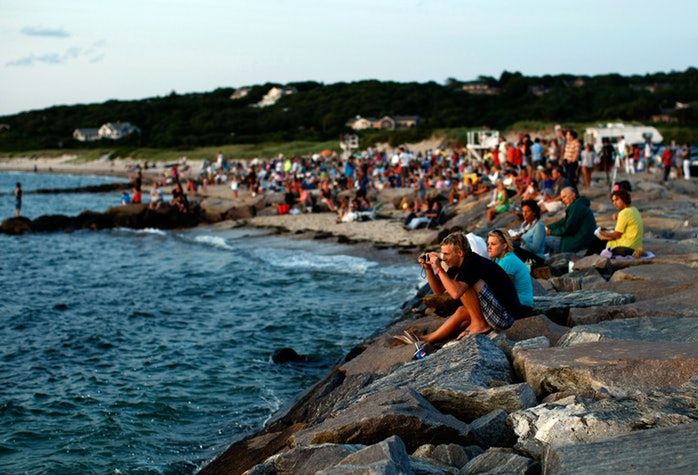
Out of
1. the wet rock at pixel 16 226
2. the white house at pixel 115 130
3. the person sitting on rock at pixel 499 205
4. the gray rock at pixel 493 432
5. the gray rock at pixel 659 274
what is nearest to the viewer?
the gray rock at pixel 493 432

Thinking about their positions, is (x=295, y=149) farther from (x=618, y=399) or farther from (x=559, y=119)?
(x=618, y=399)

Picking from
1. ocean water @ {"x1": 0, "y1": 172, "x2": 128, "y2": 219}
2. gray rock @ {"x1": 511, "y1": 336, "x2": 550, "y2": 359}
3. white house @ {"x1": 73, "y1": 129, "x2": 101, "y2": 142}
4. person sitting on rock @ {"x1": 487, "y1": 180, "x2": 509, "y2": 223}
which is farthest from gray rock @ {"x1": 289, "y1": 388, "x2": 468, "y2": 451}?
white house @ {"x1": 73, "y1": 129, "x2": 101, "y2": 142}

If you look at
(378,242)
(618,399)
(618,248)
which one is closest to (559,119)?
(378,242)

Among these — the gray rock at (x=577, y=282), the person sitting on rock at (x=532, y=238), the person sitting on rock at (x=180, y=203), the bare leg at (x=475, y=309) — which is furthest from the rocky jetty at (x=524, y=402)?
the person sitting on rock at (x=180, y=203)

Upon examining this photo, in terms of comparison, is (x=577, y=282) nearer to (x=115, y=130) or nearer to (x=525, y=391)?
(x=525, y=391)

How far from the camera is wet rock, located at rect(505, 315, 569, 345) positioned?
25.9 ft

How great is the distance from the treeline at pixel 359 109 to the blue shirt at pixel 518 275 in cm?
5478

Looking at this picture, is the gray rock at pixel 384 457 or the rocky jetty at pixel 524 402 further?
the rocky jetty at pixel 524 402

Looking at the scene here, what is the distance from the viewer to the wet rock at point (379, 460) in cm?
471

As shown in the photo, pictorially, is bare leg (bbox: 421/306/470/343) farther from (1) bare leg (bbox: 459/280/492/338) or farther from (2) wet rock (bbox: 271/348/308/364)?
(2) wet rock (bbox: 271/348/308/364)

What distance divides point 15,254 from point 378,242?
12.3 metres

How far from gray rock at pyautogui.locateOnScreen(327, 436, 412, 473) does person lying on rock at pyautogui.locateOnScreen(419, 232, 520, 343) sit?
3125 mm

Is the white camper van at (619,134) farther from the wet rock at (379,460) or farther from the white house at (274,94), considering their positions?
the white house at (274,94)

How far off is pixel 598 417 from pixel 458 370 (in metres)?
1.58
